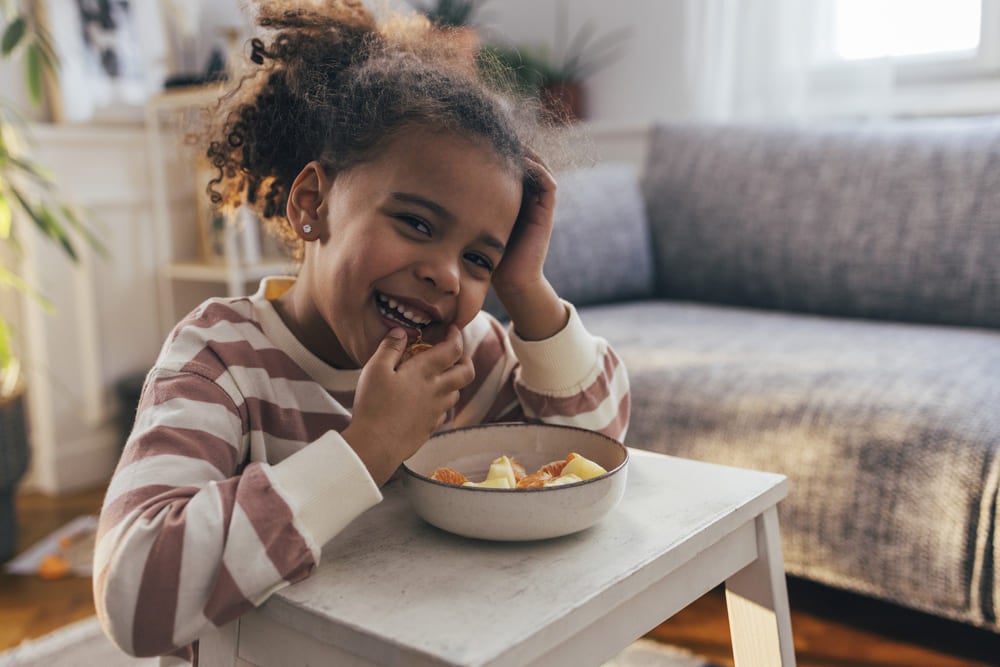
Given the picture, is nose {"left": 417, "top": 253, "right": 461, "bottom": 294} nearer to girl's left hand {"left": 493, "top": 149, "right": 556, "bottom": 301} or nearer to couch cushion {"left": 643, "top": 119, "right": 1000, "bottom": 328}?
girl's left hand {"left": 493, "top": 149, "right": 556, "bottom": 301}

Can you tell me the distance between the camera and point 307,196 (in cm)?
88

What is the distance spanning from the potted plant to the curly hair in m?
0.73

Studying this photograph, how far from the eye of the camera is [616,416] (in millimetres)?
984

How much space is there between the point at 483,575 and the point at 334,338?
0.37 m

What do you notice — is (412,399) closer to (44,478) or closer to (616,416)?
(616,416)

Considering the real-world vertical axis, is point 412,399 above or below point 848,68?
below

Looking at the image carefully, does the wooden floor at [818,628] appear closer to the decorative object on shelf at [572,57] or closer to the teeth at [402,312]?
the teeth at [402,312]

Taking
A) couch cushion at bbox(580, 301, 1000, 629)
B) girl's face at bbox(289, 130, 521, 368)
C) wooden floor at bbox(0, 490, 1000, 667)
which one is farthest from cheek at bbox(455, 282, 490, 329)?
wooden floor at bbox(0, 490, 1000, 667)

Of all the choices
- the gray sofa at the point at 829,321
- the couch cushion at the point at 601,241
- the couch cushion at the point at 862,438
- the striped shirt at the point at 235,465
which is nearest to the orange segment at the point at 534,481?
the striped shirt at the point at 235,465

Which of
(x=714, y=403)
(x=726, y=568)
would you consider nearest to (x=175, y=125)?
(x=714, y=403)

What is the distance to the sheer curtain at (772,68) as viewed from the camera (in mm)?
2197

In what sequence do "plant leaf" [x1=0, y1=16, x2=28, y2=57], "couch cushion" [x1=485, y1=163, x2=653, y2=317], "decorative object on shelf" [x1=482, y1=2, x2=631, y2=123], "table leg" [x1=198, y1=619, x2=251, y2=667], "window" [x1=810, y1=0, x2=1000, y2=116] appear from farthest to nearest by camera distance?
"decorative object on shelf" [x1=482, y1=2, x2=631, y2=123], "window" [x1=810, y1=0, x2=1000, y2=116], "couch cushion" [x1=485, y1=163, x2=653, y2=317], "plant leaf" [x1=0, y1=16, x2=28, y2=57], "table leg" [x1=198, y1=619, x2=251, y2=667]

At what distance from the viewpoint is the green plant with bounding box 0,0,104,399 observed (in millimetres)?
1575

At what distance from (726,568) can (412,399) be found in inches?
11.7
